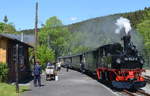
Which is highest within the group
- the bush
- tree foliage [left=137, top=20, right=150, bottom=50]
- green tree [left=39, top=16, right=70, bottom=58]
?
green tree [left=39, top=16, right=70, bottom=58]

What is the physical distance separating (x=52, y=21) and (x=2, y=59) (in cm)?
9726

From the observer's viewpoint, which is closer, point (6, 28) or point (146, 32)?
point (146, 32)

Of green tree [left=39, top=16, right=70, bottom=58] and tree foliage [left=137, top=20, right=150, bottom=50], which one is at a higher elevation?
green tree [left=39, top=16, right=70, bottom=58]

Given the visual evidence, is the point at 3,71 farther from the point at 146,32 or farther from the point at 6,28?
the point at 6,28

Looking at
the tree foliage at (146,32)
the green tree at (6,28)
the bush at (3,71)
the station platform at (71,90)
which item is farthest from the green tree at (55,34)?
the station platform at (71,90)

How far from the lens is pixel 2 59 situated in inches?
1123

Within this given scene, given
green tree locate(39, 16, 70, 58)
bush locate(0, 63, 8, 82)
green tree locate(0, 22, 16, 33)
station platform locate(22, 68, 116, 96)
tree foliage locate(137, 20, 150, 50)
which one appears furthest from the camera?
green tree locate(39, 16, 70, 58)

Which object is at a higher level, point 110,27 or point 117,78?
point 110,27

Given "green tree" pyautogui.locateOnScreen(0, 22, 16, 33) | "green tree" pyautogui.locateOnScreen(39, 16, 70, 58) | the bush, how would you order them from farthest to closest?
"green tree" pyautogui.locateOnScreen(39, 16, 70, 58) < "green tree" pyautogui.locateOnScreen(0, 22, 16, 33) < the bush

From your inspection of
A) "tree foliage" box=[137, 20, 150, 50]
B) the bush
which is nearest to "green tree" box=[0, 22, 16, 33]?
"tree foliage" box=[137, 20, 150, 50]

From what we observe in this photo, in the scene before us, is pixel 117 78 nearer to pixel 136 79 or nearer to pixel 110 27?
pixel 136 79

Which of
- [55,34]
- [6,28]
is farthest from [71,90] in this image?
[55,34]

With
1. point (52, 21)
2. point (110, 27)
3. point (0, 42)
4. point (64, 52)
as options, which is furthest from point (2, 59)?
point (64, 52)

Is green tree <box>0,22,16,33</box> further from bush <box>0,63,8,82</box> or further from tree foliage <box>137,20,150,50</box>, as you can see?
bush <box>0,63,8,82</box>
